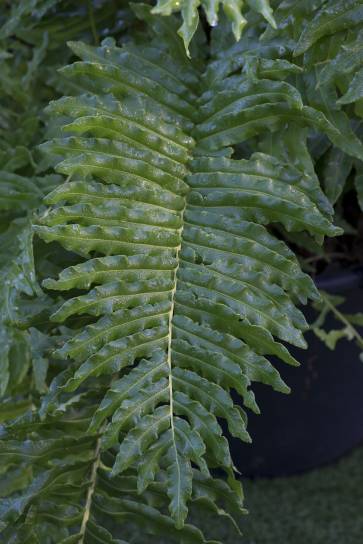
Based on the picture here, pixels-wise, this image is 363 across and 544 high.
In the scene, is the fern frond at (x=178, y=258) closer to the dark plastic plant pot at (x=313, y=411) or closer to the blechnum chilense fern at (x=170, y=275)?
the blechnum chilense fern at (x=170, y=275)

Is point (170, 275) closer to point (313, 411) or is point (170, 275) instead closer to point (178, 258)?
point (178, 258)

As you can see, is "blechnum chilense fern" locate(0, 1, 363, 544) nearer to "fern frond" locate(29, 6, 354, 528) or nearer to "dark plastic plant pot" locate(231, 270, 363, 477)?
"fern frond" locate(29, 6, 354, 528)

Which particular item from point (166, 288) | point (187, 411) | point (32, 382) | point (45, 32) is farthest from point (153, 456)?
point (45, 32)

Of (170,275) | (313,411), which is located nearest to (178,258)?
(170,275)

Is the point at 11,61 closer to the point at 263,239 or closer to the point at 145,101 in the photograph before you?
the point at 145,101

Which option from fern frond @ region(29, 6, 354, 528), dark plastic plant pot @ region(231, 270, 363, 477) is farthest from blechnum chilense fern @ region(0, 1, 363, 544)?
dark plastic plant pot @ region(231, 270, 363, 477)

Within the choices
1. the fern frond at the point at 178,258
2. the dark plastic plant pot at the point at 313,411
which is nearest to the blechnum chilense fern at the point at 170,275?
the fern frond at the point at 178,258
